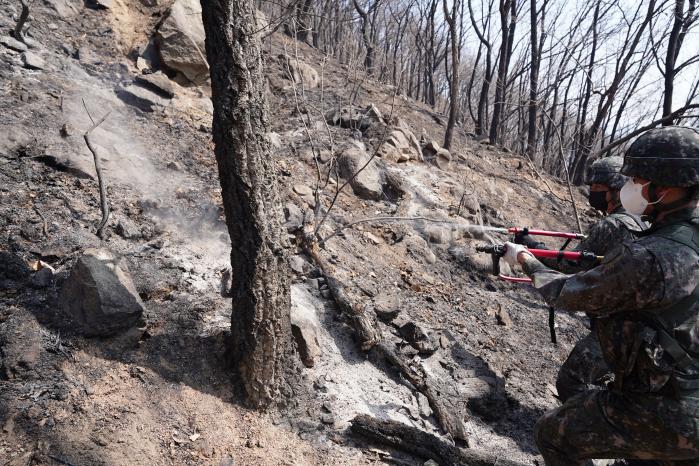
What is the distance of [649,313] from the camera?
206 centimetres

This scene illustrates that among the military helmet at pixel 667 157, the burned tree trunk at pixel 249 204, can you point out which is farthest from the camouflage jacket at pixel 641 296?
the burned tree trunk at pixel 249 204

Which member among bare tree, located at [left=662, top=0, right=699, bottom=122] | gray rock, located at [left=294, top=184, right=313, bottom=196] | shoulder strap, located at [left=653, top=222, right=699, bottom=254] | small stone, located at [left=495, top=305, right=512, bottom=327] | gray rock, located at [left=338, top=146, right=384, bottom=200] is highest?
bare tree, located at [left=662, top=0, right=699, bottom=122]

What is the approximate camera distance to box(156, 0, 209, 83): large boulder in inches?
247

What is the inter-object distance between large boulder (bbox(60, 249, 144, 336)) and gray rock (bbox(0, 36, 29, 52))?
3.73m

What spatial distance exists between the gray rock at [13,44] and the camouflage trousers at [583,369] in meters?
6.35

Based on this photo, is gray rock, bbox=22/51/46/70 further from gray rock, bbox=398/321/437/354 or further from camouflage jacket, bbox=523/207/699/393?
camouflage jacket, bbox=523/207/699/393

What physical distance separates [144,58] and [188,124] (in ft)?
4.72

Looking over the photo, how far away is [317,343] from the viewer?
11.5ft

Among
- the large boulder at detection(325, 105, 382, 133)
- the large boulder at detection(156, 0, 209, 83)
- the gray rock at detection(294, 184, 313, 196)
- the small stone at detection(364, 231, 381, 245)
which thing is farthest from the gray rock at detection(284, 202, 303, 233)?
the large boulder at detection(325, 105, 382, 133)

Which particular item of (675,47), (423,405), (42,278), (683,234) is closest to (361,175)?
(423,405)

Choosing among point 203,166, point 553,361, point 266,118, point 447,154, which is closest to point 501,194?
point 447,154

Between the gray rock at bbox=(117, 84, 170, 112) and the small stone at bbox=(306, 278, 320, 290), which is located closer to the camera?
the small stone at bbox=(306, 278, 320, 290)

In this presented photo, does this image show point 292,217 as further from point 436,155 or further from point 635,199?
point 436,155

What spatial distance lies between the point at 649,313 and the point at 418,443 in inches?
62.5
